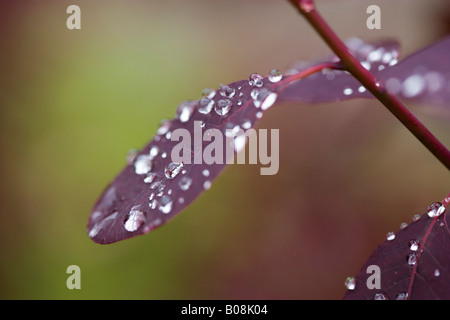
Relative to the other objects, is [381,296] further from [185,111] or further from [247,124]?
[185,111]

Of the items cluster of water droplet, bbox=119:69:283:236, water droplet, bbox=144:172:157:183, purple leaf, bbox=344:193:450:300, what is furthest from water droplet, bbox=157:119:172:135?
purple leaf, bbox=344:193:450:300

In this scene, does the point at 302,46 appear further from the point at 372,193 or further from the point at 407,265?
the point at 407,265

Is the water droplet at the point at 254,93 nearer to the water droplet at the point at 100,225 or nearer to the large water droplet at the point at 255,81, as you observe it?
the large water droplet at the point at 255,81

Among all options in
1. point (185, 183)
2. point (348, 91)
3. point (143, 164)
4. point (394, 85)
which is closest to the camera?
point (185, 183)

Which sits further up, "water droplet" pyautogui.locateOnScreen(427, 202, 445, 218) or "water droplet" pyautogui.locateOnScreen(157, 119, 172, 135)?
"water droplet" pyautogui.locateOnScreen(157, 119, 172, 135)

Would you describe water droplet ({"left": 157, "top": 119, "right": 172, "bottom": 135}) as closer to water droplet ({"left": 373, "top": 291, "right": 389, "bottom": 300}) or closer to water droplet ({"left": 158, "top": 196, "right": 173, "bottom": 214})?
water droplet ({"left": 158, "top": 196, "right": 173, "bottom": 214})

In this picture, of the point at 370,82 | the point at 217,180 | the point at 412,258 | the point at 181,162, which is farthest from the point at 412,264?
the point at 217,180
